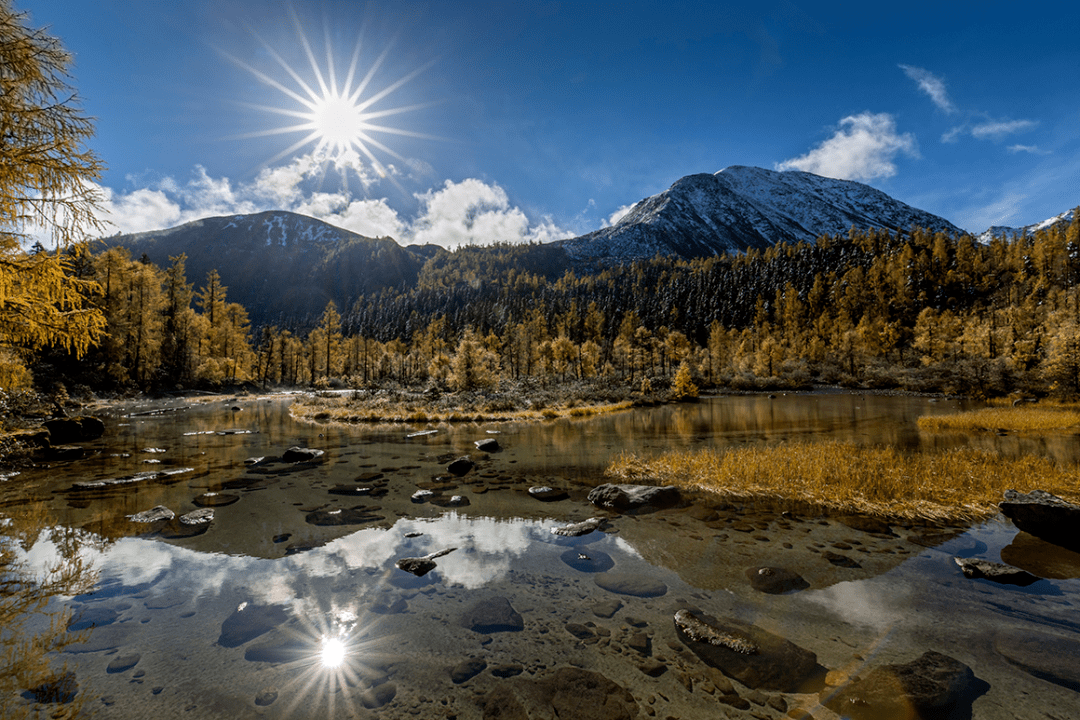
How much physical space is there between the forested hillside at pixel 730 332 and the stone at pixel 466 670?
10.1m

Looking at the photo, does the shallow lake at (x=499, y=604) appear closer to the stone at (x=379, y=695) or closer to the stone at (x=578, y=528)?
the stone at (x=379, y=695)

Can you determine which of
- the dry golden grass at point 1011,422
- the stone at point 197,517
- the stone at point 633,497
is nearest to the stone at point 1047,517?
the stone at point 633,497

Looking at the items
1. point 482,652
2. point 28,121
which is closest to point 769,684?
point 482,652

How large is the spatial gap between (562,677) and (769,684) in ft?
8.48

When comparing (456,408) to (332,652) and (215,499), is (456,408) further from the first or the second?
(332,652)

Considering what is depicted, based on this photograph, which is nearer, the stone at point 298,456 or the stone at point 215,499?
the stone at point 215,499

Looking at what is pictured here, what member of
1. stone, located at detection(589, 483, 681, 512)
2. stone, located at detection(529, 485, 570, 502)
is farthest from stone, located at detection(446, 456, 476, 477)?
stone, located at detection(589, 483, 681, 512)

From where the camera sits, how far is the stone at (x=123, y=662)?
532cm

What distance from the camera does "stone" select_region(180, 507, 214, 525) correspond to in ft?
35.6

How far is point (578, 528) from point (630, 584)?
2981 mm

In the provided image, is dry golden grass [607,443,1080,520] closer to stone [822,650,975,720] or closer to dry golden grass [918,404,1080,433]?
stone [822,650,975,720]

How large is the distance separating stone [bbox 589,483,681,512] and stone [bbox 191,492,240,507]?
11565mm

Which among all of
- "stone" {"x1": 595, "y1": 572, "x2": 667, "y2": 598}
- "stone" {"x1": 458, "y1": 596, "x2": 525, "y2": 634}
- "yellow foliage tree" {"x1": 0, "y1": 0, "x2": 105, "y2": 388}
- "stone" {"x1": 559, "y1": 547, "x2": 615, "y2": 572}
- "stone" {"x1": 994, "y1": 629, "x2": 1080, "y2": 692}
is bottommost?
"stone" {"x1": 559, "y1": 547, "x2": 615, "y2": 572}

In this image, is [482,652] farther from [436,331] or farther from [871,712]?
[436,331]
